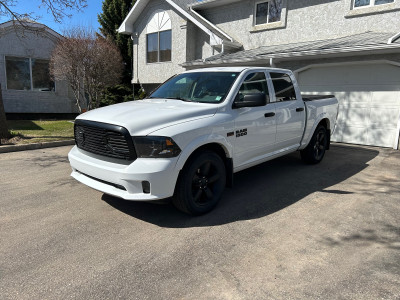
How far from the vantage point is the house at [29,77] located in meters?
15.0

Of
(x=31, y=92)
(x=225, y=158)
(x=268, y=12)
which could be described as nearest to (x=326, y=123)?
(x=225, y=158)

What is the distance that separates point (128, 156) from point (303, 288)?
226 centimetres

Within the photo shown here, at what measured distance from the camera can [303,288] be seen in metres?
2.64

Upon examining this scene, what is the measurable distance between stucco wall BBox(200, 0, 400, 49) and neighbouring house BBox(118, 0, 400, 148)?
30 millimetres

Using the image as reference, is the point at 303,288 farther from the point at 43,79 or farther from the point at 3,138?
the point at 43,79

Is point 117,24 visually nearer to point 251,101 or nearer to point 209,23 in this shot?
point 209,23

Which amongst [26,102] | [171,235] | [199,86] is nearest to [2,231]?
[171,235]

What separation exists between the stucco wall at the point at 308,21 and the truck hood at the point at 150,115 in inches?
346

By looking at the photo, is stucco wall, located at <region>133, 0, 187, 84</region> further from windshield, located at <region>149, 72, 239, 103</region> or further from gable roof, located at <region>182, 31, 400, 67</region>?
windshield, located at <region>149, 72, 239, 103</region>

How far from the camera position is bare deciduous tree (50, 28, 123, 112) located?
1396 cm

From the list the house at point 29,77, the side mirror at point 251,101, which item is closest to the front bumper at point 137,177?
the side mirror at point 251,101

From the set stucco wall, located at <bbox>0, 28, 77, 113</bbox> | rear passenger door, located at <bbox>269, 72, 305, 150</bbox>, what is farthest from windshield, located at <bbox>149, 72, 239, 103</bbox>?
stucco wall, located at <bbox>0, 28, 77, 113</bbox>

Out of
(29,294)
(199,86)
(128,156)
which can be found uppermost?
(199,86)

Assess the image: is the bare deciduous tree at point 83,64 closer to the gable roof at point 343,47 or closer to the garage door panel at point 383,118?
the gable roof at point 343,47
